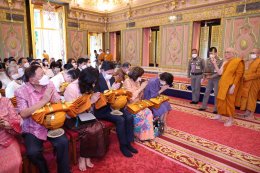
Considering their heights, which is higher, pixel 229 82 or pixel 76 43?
pixel 76 43

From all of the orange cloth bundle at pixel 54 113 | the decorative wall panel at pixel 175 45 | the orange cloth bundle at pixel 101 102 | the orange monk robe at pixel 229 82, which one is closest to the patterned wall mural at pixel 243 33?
the decorative wall panel at pixel 175 45

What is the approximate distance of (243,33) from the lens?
21.0ft

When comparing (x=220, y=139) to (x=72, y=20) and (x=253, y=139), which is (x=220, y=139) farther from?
(x=72, y=20)

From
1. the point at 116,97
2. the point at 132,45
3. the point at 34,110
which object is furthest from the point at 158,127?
the point at 132,45

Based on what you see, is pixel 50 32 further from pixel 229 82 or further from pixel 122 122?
pixel 229 82

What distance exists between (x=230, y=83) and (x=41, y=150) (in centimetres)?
367

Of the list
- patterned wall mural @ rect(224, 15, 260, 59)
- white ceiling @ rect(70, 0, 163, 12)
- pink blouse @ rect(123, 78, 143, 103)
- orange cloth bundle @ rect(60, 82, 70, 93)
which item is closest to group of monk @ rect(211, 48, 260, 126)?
pink blouse @ rect(123, 78, 143, 103)

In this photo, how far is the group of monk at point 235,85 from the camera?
12.5 ft

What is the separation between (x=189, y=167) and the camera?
246 cm

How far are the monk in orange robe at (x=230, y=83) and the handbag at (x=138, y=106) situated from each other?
1.79 m

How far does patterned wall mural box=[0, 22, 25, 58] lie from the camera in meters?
8.28

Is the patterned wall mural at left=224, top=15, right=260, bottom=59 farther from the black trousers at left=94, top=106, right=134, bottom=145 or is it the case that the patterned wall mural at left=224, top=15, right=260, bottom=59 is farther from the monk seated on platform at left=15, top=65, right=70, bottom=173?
the monk seated on platform at left=15, top=65, right=70, bottom=173

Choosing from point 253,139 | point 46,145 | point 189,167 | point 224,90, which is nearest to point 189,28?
point 224,90

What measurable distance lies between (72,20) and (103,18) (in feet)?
7.45
